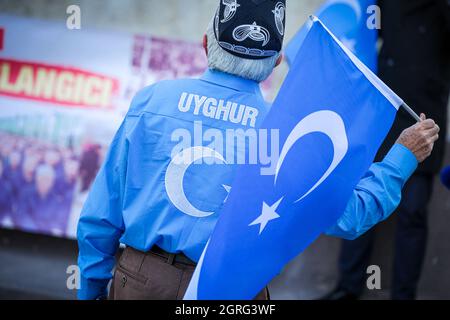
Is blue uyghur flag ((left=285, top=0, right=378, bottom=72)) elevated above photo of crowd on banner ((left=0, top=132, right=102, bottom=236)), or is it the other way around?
blue uyghur flag ((left=285, top=0, right=378, bottom=72))

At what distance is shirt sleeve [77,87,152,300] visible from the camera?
262cm

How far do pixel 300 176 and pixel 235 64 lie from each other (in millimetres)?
466

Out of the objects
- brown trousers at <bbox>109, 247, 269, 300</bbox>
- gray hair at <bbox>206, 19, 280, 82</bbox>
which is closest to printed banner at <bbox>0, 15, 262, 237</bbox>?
gray hair at <bbox>206, 19, 280, 82</bbox>

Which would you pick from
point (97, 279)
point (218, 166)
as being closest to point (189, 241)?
point (218, 166)

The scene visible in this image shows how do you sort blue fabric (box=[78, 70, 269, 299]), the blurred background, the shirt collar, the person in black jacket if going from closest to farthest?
blue fabric (box=[78, 70, 269, 299]), the shirt collar, the person in black jacket, the blurred background

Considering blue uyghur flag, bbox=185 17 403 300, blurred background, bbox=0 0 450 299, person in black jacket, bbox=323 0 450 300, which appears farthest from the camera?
blurred background, bbox=0 0 450 299

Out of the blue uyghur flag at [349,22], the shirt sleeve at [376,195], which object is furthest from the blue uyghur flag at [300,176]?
the blue uyghur flag at [349,22]

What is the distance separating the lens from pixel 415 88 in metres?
4.87

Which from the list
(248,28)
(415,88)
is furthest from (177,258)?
(415,88)

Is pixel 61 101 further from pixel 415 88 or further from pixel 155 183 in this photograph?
pixel 155 183

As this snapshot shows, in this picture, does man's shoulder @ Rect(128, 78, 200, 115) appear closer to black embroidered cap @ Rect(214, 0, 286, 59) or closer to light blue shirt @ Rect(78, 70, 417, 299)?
light blue shirt @ Rect(78, 70, 417, 299)

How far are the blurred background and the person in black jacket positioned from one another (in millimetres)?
513

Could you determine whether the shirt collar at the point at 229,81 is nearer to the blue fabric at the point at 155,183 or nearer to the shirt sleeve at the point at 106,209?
the blue fabric at the point at 155,183
